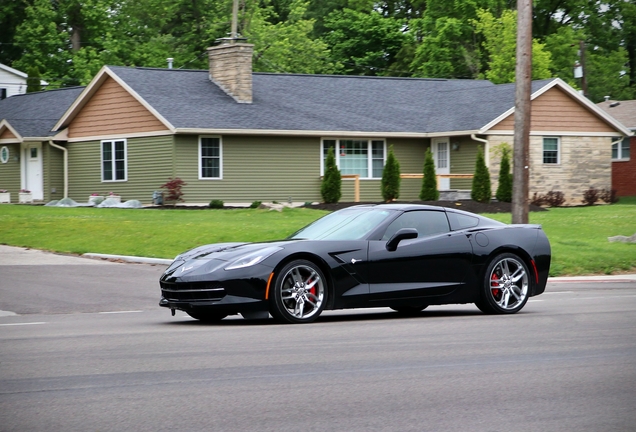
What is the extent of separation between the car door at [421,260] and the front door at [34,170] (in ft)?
102

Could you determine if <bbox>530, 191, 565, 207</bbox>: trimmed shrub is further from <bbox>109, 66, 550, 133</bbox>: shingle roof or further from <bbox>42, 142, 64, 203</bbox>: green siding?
<bbox>42, 142, 64, 203</bbox>: green siding

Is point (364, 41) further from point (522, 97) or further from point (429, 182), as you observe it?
point (522, 97)

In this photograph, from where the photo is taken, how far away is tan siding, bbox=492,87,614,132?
1583 inches

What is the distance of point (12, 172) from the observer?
42.9m

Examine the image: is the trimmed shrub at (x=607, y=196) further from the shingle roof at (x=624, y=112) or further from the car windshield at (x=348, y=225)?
the car windshield at (x=348, y=225)

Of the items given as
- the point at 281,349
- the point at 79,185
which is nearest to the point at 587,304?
the point at 281,349

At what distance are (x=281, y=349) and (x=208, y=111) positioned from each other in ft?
92.5

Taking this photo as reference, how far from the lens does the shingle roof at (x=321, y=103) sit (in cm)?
3725

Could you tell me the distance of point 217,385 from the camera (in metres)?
7.78

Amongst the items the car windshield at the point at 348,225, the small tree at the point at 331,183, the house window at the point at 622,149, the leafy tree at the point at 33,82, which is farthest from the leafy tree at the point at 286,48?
the car windshield at the point at 348,225

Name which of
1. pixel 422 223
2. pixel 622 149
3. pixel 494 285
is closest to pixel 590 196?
pixel 622 149

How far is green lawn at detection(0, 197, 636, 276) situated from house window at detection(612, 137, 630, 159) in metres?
19.7

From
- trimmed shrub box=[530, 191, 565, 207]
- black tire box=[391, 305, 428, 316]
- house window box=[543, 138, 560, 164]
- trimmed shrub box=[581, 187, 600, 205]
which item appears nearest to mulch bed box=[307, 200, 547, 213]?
trimmed shrub box=[530, 191, 565, 207]

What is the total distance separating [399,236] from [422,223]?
2.15 ft
